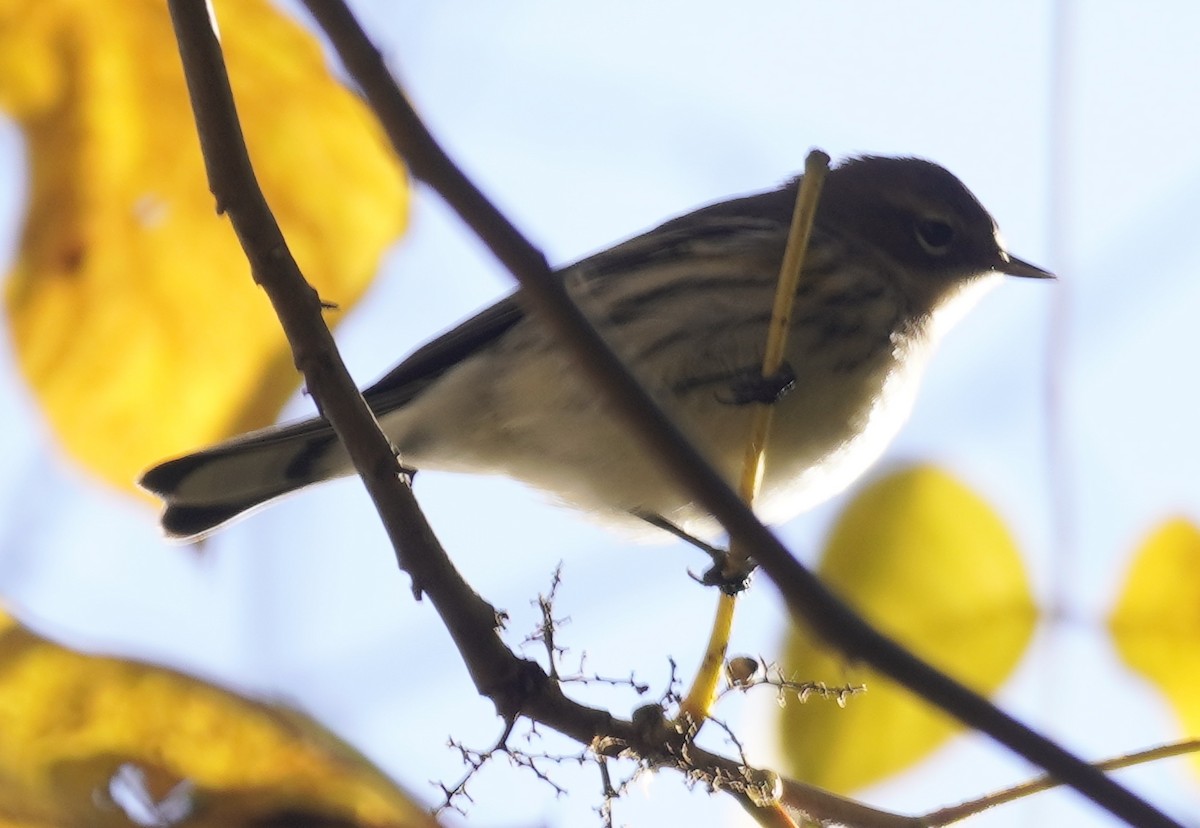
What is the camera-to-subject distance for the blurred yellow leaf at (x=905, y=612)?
2.12m

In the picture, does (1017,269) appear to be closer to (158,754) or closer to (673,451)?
(673,451)

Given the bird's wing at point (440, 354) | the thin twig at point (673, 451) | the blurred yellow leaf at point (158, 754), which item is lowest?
the blurred yellow leaf at point (158, 754)

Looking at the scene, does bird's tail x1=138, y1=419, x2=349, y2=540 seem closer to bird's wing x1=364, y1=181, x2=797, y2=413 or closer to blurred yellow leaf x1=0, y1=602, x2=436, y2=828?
bird's wing x1=364, y1=181, x2=797, y2=413

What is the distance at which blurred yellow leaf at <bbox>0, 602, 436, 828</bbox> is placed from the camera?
128cm

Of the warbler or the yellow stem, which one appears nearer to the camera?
the yellow stem

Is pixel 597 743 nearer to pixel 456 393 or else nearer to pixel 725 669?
pixel 725 669

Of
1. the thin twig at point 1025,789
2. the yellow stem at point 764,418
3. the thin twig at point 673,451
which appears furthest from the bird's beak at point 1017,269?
the thin twig at point 673,451

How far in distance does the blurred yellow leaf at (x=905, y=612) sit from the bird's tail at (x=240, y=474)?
1.69 m

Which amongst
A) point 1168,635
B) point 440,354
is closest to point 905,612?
point 1168,635

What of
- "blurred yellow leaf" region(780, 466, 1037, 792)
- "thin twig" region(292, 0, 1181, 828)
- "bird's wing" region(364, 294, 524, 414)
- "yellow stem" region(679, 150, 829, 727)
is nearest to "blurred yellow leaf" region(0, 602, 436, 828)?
"thin twig" region(292, 0, 1181, 828)

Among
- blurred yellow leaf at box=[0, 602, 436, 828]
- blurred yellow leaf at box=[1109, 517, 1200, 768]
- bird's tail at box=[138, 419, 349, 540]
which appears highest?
bird's tail at box=[138, 419, 349, 540]

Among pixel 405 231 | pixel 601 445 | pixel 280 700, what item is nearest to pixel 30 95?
pixel 405 231

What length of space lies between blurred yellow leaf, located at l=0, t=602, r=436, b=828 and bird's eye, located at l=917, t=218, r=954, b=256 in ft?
11.9

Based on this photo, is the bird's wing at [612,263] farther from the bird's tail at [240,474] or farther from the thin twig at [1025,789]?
the thin twig at [1025,789]
